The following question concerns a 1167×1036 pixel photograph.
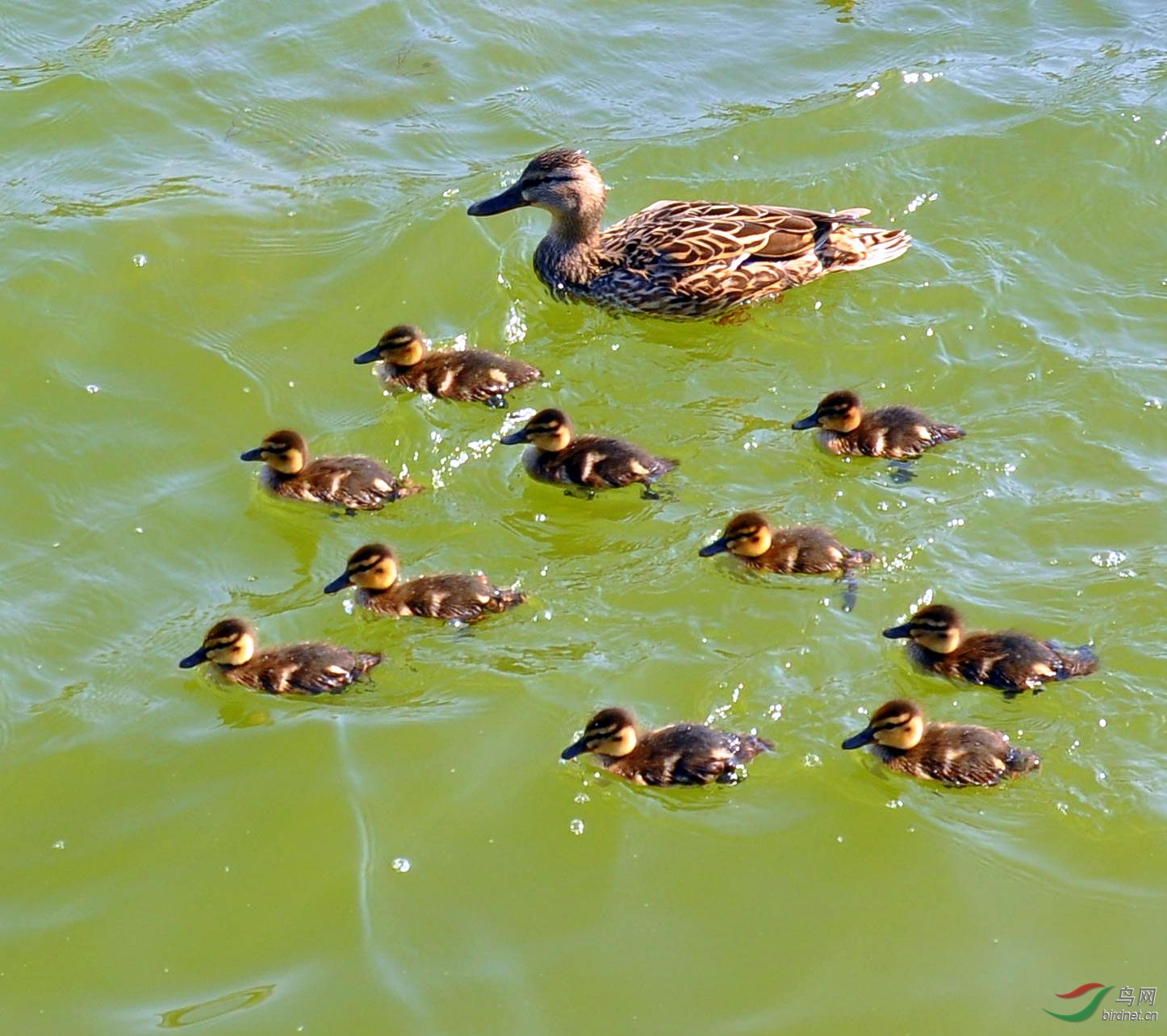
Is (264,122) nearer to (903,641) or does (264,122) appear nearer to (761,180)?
(761,180)

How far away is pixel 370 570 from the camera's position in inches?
203

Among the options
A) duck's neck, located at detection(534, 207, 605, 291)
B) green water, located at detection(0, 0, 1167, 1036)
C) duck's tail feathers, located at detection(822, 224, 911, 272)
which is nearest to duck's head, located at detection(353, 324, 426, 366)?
green water, located at detection(0, 0, 1167, 1036)

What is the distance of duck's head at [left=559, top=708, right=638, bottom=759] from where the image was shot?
459 centimetres

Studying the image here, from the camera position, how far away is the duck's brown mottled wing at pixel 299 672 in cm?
491

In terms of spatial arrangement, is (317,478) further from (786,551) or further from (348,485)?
(786,551)

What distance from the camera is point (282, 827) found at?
449 centimetres

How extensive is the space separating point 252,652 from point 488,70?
4.29m

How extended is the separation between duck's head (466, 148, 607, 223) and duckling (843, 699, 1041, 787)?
3076mm

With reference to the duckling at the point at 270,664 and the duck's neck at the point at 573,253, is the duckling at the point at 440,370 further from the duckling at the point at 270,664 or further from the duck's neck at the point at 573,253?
the duckling at the point at 270,664

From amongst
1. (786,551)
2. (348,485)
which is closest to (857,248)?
(786,551)

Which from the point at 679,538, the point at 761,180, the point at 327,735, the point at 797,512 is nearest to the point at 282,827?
the point at 327,735

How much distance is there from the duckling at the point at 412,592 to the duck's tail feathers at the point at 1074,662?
1.77 m

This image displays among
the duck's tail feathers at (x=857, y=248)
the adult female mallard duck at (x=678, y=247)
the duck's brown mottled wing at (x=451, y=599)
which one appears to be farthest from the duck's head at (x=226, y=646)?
the duck's tail feathers at (x=857, y=248)

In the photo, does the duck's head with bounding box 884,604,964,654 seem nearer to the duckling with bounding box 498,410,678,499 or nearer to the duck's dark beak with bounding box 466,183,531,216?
the duckling with bounding box 498,410,678,499
